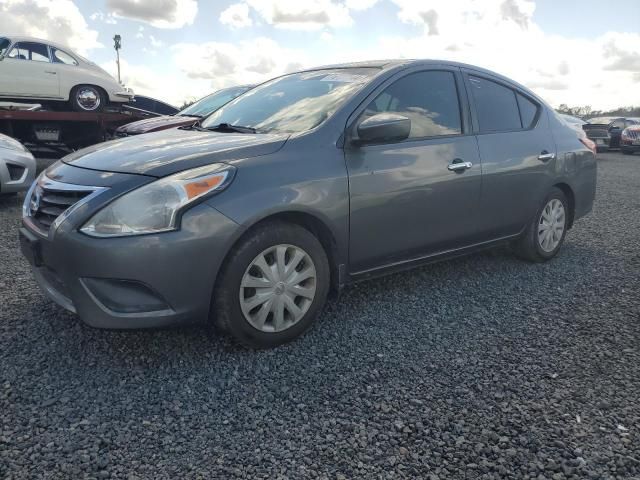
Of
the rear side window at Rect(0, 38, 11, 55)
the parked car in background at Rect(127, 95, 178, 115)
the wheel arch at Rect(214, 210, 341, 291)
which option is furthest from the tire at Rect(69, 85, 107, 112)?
the wheel arch at Rect(214, 210, 341, 291)

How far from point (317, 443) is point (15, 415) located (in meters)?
1.31

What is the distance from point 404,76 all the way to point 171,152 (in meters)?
1.66

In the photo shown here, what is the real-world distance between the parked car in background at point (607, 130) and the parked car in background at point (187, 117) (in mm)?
13477

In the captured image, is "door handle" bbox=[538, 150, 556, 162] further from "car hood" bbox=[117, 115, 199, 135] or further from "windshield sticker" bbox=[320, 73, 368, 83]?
"car hood" bbox=[117, 115, 199, 135]

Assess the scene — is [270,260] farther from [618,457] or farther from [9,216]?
[9,216]

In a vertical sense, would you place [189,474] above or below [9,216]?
below

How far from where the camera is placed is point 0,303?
3564mm

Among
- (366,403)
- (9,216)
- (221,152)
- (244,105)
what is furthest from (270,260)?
(9,216)

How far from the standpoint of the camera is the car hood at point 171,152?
2805 millimetres

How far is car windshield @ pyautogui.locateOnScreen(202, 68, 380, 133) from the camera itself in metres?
3.40

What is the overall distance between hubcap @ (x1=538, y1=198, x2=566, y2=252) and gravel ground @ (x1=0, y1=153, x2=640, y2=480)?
87 cm

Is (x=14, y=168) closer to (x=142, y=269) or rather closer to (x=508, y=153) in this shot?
(x=142, y=269)

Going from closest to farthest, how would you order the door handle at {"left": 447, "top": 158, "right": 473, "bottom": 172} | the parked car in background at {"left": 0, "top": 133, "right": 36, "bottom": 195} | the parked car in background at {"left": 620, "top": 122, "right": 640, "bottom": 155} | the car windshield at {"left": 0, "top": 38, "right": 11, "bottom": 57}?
the door handle at {"left": 447, "top": 158, "right": 473, "bottom": 172}
the parked car in background at {"left": 0, "top": 133, "right": 36, "bottom": 195}
the car windshield at {"left": 0, "top": 38, "right": 11, "bottom": 57}
the parked car in background at {"left": 620, "top": 122, "right": 640, "bottom": 155}

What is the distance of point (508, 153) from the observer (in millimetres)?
4227
